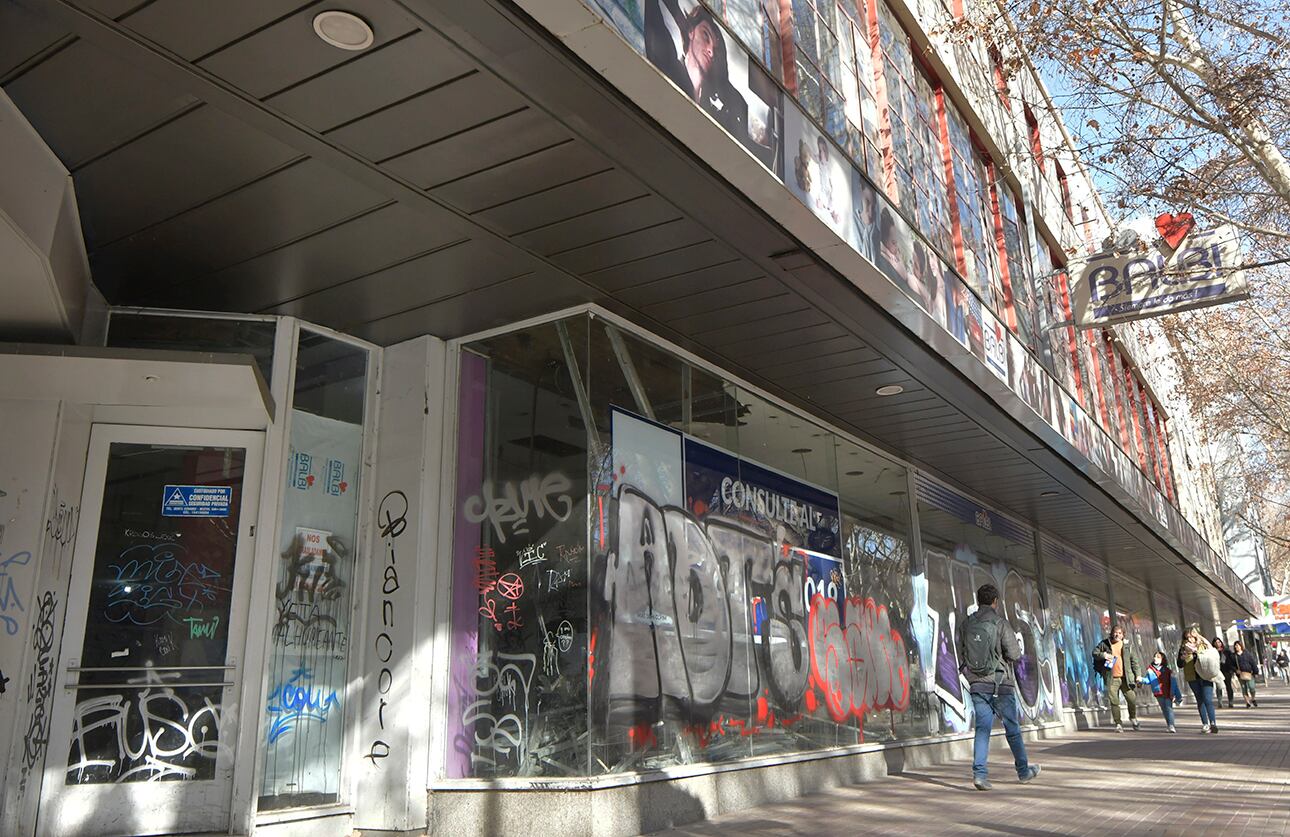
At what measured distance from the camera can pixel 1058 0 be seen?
31.2 ft

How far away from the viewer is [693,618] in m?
7.86

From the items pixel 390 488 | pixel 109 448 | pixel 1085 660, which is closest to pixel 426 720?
pixel 390 488

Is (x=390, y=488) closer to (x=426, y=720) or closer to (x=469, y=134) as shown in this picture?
(x=426, y=720)

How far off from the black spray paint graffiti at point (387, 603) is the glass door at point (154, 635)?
3.35 feet

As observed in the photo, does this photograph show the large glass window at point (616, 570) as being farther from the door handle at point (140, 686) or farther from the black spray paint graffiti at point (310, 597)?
the door handle at point (140, 686)

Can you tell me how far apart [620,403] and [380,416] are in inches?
77.4

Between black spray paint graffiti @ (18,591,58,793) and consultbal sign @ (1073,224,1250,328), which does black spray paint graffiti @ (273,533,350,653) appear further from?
consultbal sign @ (1073,224,1250,328)

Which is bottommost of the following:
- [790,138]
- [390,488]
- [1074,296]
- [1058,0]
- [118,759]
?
[118,759]

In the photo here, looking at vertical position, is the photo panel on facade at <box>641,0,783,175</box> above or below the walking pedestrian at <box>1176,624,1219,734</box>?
above

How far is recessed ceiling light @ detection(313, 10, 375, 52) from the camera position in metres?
4.08

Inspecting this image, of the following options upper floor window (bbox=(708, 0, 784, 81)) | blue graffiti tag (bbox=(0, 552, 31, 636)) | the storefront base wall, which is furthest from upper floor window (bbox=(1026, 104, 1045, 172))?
blue graffiti tag (bbox=(0, 552, 31, 636))

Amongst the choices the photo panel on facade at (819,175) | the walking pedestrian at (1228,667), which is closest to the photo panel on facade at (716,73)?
the photo panel on facade at (819,175)

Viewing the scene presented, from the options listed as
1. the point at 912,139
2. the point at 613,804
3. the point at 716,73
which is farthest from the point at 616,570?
the point at 912,139

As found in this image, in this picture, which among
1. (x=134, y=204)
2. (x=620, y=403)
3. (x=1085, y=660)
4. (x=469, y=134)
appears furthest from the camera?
(x=1085, y=660)
